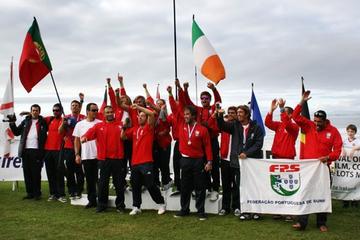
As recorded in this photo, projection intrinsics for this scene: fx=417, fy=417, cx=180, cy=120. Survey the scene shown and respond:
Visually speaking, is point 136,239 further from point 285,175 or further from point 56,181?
point 56,181

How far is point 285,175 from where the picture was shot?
23.4 ft

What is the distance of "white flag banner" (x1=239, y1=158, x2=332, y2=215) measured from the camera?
6883 mm

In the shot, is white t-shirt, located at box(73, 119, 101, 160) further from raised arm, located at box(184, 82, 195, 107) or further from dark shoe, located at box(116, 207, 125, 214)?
raised arm, located at box(184, 82, 195, 107)

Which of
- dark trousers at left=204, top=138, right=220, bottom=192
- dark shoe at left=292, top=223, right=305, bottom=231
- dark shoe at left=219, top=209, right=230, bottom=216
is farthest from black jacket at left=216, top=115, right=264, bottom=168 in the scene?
dark shoe at left=292, top=223, right=305, bottom=231

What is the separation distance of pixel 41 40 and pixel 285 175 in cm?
573

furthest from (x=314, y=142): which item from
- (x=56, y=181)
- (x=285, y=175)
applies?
(x=56, y=181)

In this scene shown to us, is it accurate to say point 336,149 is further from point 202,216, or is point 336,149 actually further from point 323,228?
point 202,216

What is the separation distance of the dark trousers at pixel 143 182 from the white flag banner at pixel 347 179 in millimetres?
3717

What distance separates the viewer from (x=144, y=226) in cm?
704

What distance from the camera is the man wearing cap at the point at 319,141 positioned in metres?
6.79

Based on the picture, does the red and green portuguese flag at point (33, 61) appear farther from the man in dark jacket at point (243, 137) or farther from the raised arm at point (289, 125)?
the raised arm at point (289, 125)

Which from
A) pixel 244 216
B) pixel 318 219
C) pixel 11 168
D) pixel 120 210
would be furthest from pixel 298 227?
pixel 11 168

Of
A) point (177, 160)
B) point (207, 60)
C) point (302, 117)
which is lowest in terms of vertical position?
point (177, 160)

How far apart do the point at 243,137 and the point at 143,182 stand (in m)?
2.12
